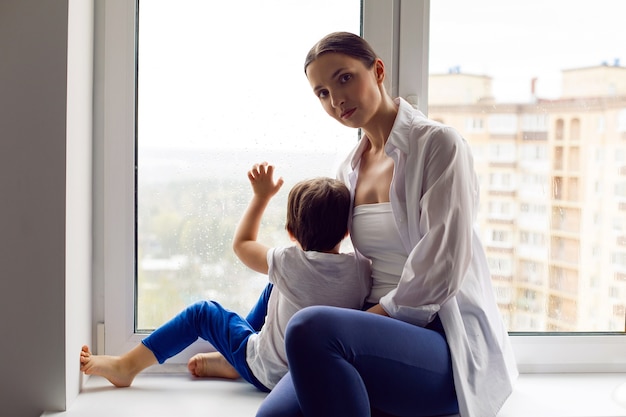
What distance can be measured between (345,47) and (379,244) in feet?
1.36

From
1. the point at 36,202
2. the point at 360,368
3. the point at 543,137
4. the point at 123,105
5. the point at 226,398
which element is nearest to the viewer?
the point at 360,368

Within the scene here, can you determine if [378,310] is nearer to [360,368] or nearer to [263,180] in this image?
[360,368]

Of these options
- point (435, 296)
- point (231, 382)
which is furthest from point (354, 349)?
point (231, 382)

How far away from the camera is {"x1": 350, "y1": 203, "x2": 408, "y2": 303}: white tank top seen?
151 cm

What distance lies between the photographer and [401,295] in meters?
1.39

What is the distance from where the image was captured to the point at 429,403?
138 centimetres

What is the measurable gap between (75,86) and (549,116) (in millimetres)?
1128

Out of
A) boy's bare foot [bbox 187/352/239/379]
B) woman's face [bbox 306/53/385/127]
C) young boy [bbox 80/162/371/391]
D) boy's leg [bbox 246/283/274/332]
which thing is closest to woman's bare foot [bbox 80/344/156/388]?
young boy [bbox 80/162/371/391]

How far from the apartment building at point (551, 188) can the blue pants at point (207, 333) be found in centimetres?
67

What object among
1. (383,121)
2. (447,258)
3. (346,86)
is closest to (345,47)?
(346,86)

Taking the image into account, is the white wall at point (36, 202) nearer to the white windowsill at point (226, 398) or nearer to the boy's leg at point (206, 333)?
the white windowsill at point (226, 398)

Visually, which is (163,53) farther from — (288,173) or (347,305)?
(347,305)

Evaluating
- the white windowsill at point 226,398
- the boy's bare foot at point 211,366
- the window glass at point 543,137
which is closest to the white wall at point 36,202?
the white windowsill at point 226,398

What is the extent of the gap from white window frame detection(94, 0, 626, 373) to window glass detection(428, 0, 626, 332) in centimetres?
6
